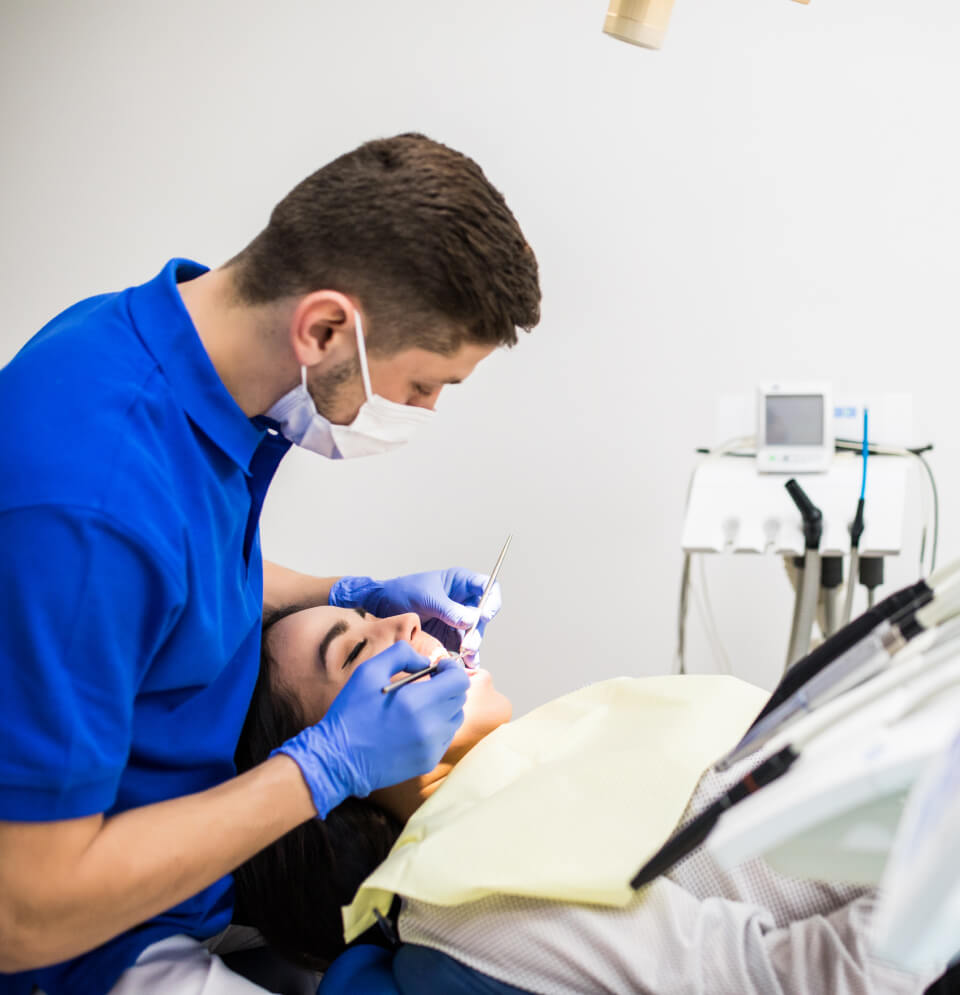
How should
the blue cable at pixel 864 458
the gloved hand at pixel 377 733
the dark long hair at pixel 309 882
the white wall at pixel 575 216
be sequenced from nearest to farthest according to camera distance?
the gloved hand at pixel 377 733 < the dark long hair at pixel 309 882 < the blue cable at pixel 864 458 < the white wall at pixel 575 216

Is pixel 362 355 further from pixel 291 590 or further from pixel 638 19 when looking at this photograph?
pixel 291 590

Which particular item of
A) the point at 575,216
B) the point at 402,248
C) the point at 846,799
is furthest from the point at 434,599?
the point at 575,216

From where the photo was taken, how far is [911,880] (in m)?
0.42

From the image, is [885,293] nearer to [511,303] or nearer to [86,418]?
[511,303]

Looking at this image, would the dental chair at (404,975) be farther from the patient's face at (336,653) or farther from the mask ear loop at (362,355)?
the mask ear loop at (362,355)

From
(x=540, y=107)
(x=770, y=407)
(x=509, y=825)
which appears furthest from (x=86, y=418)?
(x=540, y=107)

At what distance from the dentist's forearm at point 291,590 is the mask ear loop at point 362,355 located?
2.09ft

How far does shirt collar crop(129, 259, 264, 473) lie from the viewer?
0.92 metres

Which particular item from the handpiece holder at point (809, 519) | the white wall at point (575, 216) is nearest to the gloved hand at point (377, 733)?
the handpiece holder at point (809, 519)

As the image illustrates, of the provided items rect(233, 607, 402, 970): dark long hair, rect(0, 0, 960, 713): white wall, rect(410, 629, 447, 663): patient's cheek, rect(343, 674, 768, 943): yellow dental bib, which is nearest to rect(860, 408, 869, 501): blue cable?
rect(0, 0, 960, 713): white wall

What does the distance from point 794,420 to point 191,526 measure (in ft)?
4.25

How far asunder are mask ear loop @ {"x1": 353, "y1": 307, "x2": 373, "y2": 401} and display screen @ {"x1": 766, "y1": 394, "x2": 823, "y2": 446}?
108 centimetres

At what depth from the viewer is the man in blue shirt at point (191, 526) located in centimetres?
77

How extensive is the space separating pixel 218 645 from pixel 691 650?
1575 mm
